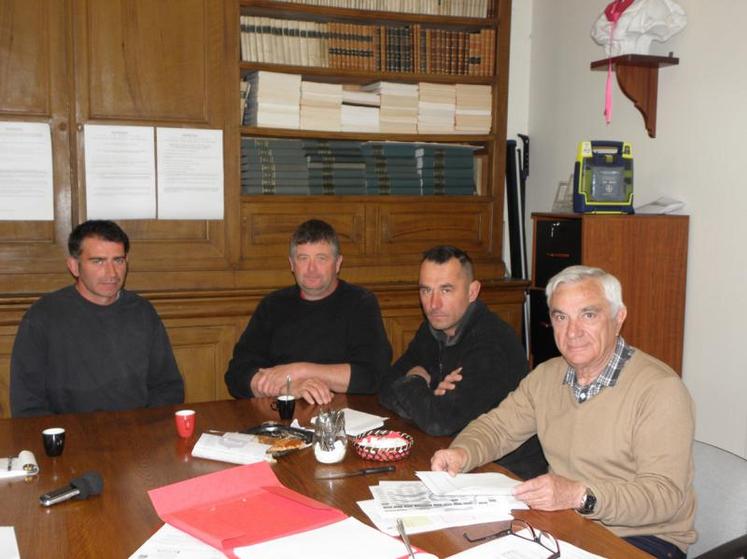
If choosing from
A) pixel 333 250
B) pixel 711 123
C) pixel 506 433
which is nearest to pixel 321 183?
pixel 333 250

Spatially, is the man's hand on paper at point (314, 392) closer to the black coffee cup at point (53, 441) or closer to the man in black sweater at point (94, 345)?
the man in black sweater at point (94, 345)

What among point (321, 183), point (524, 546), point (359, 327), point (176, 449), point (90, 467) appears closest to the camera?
point (524, 546)

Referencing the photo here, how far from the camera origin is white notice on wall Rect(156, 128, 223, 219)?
3664mm

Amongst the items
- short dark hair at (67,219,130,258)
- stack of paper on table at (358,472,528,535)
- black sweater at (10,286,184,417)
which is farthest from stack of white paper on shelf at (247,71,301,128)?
stack of paper on table at (358,472,528,535)

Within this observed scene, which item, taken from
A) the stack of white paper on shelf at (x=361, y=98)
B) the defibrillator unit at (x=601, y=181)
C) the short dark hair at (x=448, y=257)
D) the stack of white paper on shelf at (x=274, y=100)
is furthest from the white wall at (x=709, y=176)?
the stack of white paper on shelf at (x=274, y=100)

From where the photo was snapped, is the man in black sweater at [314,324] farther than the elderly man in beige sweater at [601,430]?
Yes

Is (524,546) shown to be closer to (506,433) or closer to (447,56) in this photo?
(506,433)

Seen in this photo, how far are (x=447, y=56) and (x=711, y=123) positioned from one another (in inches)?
54.3

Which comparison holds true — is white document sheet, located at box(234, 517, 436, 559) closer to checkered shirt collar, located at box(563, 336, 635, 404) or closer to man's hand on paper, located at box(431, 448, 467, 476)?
man's hand on paper, located at box(431, 448, 467, 476)

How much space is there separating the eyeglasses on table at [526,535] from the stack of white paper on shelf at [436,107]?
2.80m

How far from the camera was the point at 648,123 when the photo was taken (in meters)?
3.62

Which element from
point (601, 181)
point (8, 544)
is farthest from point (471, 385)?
point (601, 181)

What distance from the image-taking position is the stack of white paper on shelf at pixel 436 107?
13.4 ft

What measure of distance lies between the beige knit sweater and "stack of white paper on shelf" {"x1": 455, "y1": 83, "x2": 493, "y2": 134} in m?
2.21
